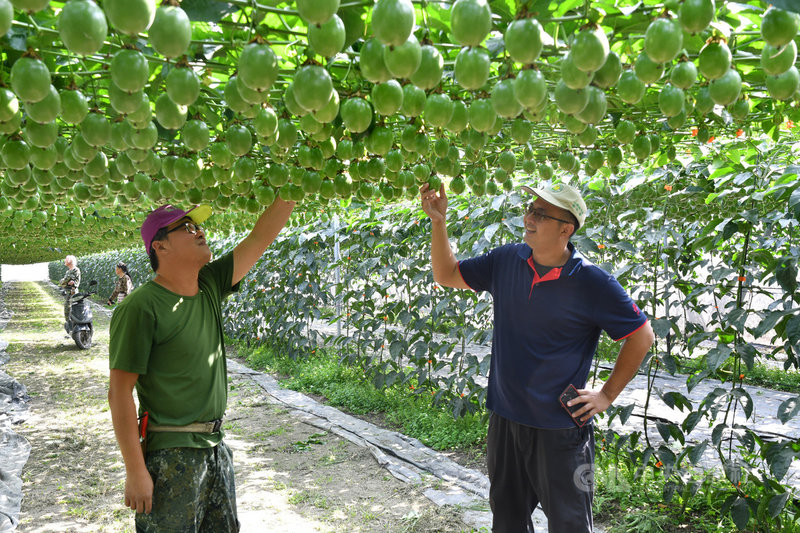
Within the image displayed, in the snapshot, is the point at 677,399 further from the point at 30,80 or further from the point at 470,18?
the point at 30,80

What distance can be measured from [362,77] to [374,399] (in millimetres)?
4851

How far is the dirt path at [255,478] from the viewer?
355 centimetres

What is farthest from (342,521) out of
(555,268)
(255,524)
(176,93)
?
(176,93)

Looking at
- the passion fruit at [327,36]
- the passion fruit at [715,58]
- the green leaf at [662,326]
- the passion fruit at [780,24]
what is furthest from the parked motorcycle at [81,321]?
the passion fruit at [780,24]

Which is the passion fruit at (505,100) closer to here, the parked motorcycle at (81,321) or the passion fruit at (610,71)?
the passion fruit at (610,71)

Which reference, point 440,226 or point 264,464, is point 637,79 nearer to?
point 440,226

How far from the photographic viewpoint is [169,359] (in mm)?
2162

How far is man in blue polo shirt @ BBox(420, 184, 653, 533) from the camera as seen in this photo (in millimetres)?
2209

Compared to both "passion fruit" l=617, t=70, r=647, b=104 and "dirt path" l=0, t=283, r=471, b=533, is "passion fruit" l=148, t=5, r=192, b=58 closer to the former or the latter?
"passion fruit" l=617, t=70, r=647, b=104

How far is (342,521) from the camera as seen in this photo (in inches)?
140

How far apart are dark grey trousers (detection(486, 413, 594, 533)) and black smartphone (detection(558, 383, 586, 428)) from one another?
3 centimetres

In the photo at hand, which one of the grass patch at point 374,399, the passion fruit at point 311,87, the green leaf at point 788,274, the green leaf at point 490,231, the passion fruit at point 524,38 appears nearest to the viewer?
the passion fruit at point 524,38

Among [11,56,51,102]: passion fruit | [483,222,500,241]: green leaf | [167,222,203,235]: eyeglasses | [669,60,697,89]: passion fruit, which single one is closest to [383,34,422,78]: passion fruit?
[669,60,697,89]: passion fruit

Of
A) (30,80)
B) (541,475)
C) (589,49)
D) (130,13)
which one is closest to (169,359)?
(30,80)
